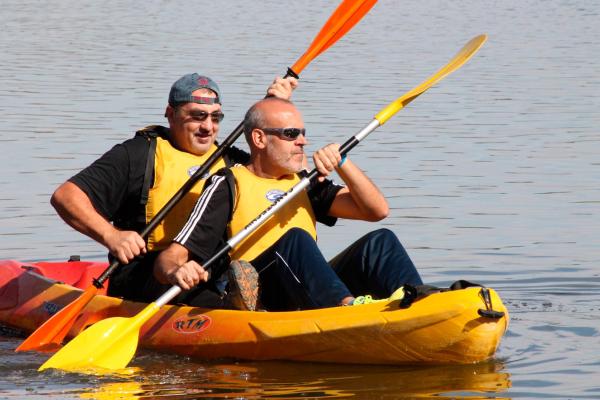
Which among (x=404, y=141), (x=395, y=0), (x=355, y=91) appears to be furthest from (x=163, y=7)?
(x=404, y=141)

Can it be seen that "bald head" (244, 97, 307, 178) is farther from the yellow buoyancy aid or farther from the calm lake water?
the calm lake water

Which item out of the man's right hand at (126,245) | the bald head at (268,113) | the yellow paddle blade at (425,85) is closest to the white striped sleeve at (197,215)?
the man's right hand at (126,245)

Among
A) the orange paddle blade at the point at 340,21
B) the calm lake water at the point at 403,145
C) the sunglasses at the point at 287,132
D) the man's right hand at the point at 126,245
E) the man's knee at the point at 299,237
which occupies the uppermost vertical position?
the orange paddle blade at the point at 340,21

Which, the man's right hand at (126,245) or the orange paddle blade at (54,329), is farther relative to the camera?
the orange paddle blade at (54,329)

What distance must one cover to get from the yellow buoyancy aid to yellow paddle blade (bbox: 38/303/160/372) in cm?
55

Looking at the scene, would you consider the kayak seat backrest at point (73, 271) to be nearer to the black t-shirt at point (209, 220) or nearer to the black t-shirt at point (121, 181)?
the black t-shirt at point (121, 181)

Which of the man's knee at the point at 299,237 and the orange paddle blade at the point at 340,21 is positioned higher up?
the orange paddle blade at the point at 340,21

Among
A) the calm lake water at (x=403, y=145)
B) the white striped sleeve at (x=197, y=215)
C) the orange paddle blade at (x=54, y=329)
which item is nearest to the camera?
the calm lake water at (x=403, y=145)

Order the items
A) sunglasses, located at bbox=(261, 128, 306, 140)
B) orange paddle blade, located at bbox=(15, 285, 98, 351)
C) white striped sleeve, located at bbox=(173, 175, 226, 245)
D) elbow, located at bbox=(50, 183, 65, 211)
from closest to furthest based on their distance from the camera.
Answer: white striped sleeve, located at bbox=(173, 175, 226, 245) < sunglasses, located at bbox=(261, 128, 306, 140) < elbow, located at bbox=(50, 183, 65, 211) < orange paddle blade, located at bbox=(15, 285, 98, 351)

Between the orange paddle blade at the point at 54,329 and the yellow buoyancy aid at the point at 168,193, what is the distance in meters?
0.46

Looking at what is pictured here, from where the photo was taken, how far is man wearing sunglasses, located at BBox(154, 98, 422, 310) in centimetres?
702

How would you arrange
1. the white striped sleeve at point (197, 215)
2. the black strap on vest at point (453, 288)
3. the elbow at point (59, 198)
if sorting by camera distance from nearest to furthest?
the black strap on vest at point (453, 288) < the white striped sleeve at point (197, 215) < the elbow at point (59, 198)

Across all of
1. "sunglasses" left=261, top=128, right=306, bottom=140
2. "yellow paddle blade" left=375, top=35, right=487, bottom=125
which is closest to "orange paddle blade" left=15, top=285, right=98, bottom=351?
"sunglasses" left=261, top=128, right=306, bottom=140

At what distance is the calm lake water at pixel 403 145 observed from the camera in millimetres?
6953
